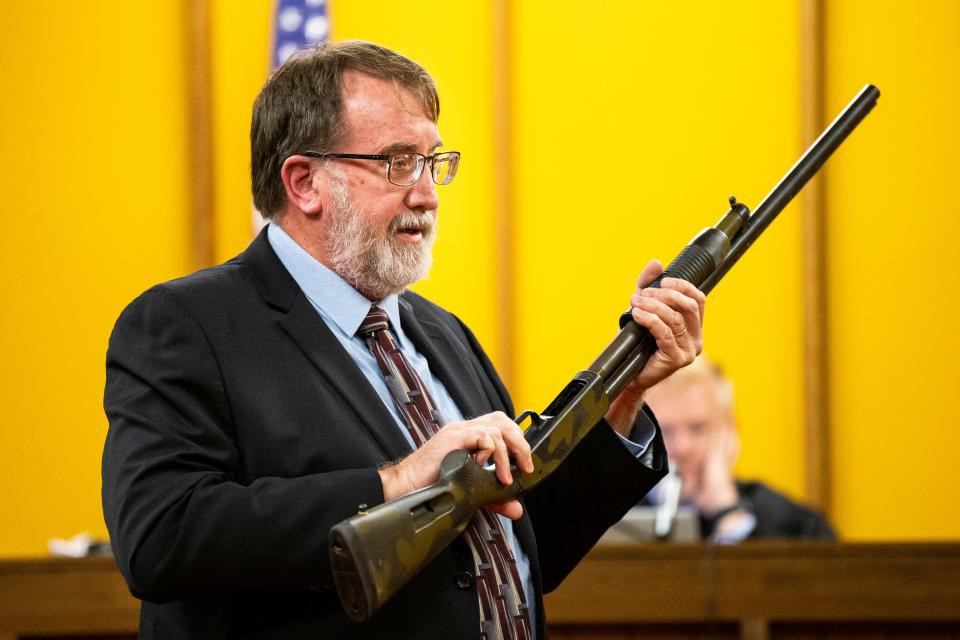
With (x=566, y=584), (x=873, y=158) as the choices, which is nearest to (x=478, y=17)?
(x=873, y=158)

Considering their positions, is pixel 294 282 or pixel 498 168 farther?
pixel 498 168

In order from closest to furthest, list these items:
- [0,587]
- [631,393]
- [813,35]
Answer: [631,393]
[0,587]
[813,35]

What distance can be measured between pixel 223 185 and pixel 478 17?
1.35 meters

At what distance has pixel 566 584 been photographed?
10.4ft

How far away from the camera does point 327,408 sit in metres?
1.68

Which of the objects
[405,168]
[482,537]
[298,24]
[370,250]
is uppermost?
[298,24]

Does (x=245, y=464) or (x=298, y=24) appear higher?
(x=298, y=24)

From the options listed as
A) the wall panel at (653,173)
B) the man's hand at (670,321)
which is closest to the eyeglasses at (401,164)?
the man's hand at (670,321)

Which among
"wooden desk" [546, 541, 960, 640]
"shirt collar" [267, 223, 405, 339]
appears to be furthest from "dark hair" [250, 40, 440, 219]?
"wooden desk" [546, 541, 960, 640]

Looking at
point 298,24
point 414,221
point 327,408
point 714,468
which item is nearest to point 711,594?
point 714,468

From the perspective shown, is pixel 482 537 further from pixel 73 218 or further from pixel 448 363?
pixel 73 218

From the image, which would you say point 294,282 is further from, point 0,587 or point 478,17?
point 478,17

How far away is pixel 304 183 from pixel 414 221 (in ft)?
0.61

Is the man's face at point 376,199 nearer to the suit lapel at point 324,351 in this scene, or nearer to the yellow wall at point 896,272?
the suit lapel at point 324,351
